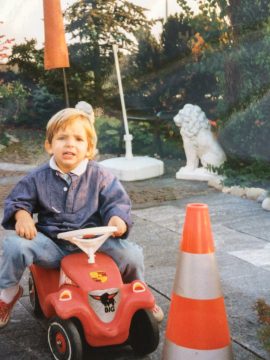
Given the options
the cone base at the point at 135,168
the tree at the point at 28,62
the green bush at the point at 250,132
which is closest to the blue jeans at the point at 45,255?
the green bush at the point at 250,132

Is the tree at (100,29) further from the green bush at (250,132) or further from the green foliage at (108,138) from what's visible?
the green bush at (250,132)

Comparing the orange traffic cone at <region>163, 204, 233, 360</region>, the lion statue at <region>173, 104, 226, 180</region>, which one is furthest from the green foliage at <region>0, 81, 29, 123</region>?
the orange traffic cone at <region>163, 204, 233, 360</region>

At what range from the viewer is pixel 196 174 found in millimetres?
7352

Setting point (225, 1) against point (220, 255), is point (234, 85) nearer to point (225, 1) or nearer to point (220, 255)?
point (225, 1)

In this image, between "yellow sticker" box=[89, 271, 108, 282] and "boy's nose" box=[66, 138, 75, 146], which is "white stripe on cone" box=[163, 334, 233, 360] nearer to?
"yellow sticker" box=[89, 271, 108, 282]

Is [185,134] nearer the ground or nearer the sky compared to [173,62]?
nearer the ground

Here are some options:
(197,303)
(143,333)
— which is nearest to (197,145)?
(143,333)

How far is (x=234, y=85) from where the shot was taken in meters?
7.34

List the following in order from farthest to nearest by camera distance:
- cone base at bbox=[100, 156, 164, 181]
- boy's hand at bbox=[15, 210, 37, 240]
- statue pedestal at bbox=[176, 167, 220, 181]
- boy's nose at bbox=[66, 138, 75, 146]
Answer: cone base at bbox=[100, 156, 164, 181]
statue pedestal at bbox=[176, 167, 220, 181]
boy's nose at bbox=[66, 138, 75, 146]
boy's hand at bbox=[15, 210, 37, 240]

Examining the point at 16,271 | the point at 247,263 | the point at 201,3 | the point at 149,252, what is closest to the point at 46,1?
the point at 201,3

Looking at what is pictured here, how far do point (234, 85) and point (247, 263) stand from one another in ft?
11.8

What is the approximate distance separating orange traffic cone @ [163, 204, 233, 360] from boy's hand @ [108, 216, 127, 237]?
1.33ft

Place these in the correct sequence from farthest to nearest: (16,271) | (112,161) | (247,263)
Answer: (112,161)
(247,263)
(16,271)

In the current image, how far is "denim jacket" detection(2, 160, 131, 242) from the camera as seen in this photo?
296 cm
